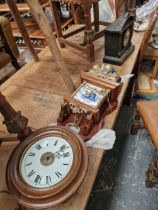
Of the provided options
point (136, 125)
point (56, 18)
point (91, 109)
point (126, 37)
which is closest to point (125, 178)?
point (136, 125)

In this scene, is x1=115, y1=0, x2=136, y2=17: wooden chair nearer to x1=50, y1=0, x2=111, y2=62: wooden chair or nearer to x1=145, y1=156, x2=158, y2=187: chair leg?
x1=50, y1=0, x2=111, y2=62: wooden chair

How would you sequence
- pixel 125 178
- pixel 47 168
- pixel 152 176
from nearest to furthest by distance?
pixel 47 168 → pixel 152 176 → pixel 125 178

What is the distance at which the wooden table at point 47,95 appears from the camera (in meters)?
0.72

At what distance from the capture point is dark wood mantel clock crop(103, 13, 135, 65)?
3.95 ft

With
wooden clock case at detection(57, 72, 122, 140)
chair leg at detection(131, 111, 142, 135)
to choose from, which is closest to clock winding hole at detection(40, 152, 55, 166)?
wooden clock case at detection(57, 72, 122, 140)

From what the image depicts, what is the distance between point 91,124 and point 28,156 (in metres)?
0.34

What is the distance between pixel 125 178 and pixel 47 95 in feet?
2.33

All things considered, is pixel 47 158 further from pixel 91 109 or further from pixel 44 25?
pixel 44 25

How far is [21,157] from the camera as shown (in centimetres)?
63

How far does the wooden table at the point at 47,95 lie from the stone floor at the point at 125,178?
47 centimetres

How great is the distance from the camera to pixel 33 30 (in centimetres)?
256

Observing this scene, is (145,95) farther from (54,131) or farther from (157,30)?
(54,131)

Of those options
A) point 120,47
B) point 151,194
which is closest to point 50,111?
point 120,47

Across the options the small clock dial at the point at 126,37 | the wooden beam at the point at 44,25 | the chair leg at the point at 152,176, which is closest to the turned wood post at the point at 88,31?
the small clock dial at the point at 126,37
